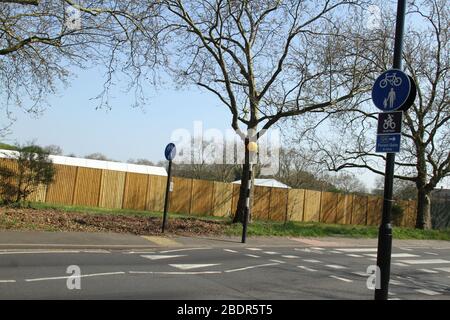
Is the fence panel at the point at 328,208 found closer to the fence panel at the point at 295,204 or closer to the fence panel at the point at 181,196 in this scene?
the fence panel at the point at 295,204

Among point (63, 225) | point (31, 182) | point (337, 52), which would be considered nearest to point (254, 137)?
point (337, 52)

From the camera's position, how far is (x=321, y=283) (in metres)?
10.4

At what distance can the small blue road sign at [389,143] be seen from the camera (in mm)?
7254

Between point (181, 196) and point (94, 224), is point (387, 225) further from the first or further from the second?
point (181, 196)

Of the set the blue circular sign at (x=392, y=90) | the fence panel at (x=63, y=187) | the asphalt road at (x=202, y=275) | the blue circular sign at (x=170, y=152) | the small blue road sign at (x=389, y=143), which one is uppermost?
the blue circular sign at (x=392, y=90)

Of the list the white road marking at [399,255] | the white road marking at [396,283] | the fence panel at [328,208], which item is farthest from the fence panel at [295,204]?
the white road marking at [396,283]

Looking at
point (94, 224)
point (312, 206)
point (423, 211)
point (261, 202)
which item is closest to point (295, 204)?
point (312, 206)

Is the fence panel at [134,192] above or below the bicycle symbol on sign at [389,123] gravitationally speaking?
below

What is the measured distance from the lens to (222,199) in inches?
1491

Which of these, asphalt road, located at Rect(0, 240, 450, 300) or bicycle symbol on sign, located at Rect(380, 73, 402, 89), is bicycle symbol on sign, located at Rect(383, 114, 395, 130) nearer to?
bicycle symbol on sign, located at Rect(380, 73, 402, 89)

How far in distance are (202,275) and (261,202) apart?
29.2 meters

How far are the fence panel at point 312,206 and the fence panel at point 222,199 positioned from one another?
740 cm

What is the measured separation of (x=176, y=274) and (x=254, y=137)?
11715mm

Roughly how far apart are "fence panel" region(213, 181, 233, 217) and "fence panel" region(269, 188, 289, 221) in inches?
143
